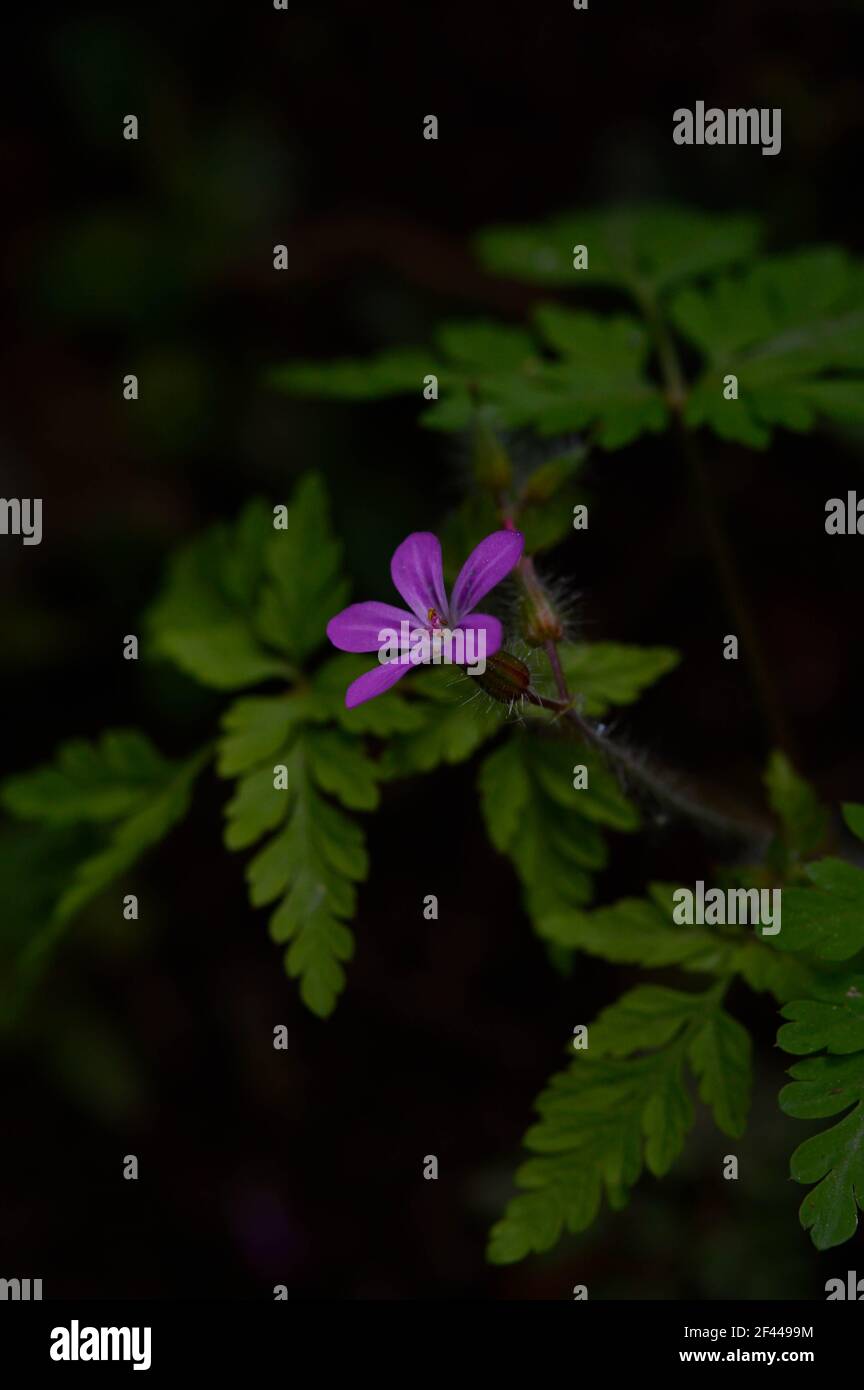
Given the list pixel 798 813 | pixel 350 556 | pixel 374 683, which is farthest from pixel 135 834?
pixel 350 556

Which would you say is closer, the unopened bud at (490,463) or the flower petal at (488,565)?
the flower petal at (488,565)

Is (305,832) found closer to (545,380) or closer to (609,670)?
(609,670)

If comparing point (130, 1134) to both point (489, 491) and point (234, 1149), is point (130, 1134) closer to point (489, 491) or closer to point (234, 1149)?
point (234, 1149)

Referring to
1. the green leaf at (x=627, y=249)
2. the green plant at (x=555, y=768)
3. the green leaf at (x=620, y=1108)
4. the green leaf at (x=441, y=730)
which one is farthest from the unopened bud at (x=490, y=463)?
the green leaf at (x=620, y=1108)

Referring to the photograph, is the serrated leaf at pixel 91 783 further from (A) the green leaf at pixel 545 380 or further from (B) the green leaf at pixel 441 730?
(A) the green leaf at pixel 545 380

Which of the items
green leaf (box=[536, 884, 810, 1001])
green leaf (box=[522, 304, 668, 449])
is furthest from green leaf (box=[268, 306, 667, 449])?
green leaf (box=[536, 884, 810, 1001])

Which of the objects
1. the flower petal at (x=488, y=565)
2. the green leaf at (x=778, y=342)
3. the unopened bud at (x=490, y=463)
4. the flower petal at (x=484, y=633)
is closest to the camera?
the flower petal at (x=484, y=633)

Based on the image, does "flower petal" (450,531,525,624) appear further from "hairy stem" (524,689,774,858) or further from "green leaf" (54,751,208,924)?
"green leaf" (54,751,208,924)
